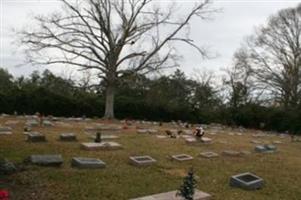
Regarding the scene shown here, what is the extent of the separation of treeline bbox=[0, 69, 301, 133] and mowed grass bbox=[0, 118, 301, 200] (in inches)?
376

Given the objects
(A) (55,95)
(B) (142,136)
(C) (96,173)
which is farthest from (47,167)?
(A) (55,95)

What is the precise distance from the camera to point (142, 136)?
42.3ft

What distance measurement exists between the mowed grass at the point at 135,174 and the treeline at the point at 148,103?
955cm

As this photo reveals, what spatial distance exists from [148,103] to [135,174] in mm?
15729

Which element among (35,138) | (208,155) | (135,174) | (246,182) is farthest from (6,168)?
(208,155)

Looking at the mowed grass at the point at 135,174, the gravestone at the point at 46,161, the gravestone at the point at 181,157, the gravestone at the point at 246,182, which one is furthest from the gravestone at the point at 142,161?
the gravestone at the point at 246,182

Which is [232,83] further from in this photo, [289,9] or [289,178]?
[289,178]

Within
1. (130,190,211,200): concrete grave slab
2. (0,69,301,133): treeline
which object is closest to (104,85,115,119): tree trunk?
(0,69,301,133): treeline

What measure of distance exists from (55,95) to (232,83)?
14.8 meters

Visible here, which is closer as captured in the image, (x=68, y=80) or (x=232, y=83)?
Answer: (x=68, y=80)

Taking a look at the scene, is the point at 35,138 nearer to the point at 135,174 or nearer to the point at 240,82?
the point at 135,174

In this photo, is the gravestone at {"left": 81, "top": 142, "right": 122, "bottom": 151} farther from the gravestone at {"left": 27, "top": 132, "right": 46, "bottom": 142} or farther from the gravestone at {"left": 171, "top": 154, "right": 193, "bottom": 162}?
the gravestone at {"left": 171, "top": 154, "right": 193, "bottom": 162}

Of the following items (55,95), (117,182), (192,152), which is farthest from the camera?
(55,95)

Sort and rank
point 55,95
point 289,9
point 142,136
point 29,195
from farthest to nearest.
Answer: point 289,9 → point 55,95 → point 142,136 → point 29,195
